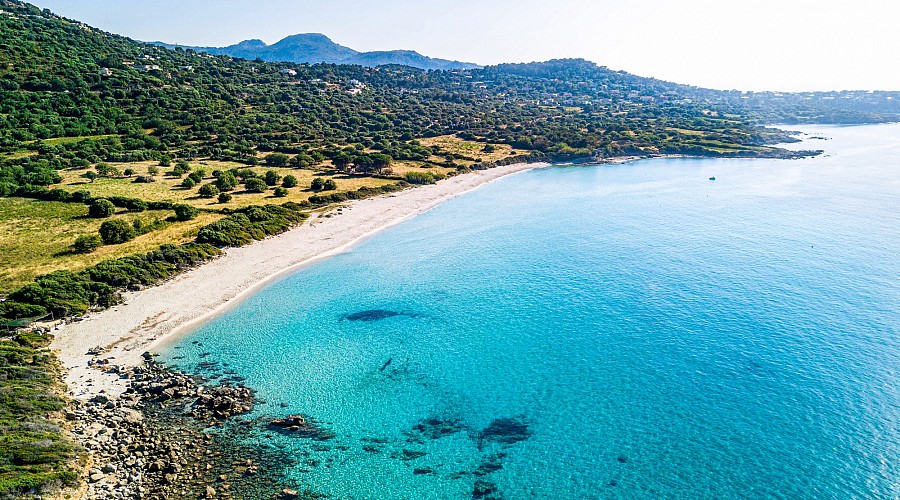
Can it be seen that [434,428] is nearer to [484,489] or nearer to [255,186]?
[484,489]

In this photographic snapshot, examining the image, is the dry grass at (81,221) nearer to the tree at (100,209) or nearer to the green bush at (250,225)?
the tree at (100,209)

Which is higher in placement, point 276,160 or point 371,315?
point 276,160

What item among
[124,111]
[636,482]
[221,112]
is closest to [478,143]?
[221,112]

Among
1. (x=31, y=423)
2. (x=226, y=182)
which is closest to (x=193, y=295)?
(x=31, y=423)

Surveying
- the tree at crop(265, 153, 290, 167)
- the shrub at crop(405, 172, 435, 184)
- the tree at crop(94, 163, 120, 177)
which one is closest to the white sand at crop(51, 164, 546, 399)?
the shrub at crop(405, 172, 435, 184)

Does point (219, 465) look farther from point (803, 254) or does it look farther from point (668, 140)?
point (668, 140)

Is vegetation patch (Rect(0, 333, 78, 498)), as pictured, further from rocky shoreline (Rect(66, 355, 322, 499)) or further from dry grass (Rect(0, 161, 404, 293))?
dry grass (Rect(0, 161, 404, 293))
